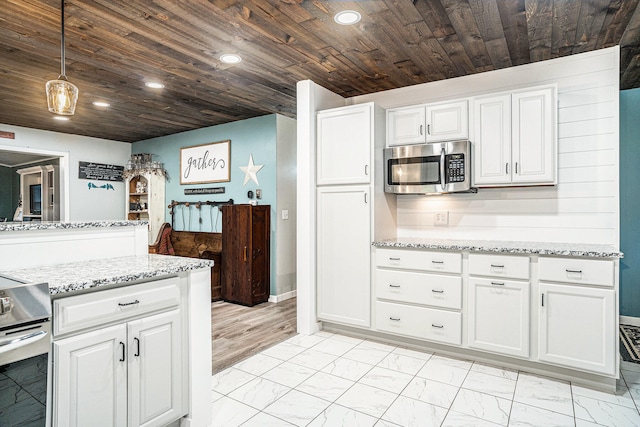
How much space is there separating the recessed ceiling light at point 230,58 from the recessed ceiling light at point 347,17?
95cm

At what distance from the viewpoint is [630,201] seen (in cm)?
379

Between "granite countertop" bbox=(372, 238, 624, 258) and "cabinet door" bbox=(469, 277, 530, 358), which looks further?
"cabinet door" bbox=(469, 277, 530, 358)

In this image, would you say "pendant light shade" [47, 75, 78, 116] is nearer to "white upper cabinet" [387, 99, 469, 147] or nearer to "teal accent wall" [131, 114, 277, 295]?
"white upper cabinet" [387, 99, 469, 147]

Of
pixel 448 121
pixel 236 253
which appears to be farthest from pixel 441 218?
pixel 236 253

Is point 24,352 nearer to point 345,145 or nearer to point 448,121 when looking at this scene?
point 345,145

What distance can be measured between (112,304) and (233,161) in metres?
3.67

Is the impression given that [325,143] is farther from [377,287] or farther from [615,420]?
[615,420]

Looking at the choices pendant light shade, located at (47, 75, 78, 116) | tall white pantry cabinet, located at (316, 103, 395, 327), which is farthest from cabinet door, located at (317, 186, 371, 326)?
pendant light shade, located at (47, 75, 78, 116)

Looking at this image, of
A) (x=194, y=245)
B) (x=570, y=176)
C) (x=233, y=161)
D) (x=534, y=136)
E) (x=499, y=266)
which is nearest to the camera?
(x=499, y=266)

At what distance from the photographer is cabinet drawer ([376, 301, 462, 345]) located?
2928 mm

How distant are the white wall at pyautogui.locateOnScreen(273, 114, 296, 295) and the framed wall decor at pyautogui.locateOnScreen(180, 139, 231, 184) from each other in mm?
827

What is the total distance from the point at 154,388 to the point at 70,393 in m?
0.38

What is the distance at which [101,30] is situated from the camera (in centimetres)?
252

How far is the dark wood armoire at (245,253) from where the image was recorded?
4504 mm
